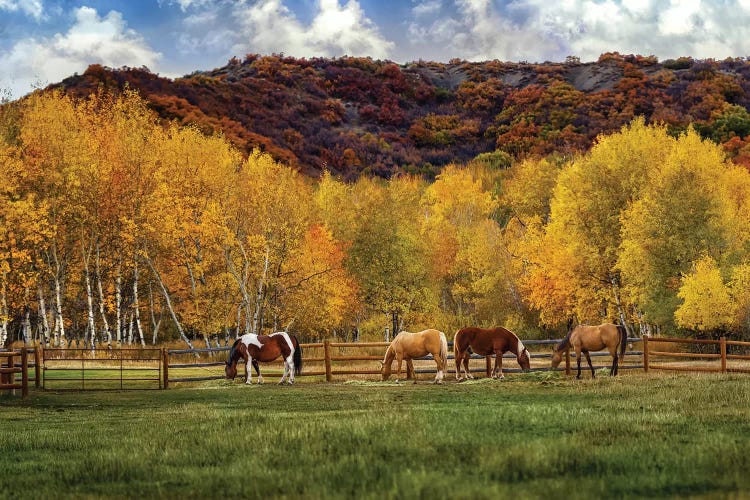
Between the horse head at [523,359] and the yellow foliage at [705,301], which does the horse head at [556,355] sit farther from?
the yellow foliage at [705,301]

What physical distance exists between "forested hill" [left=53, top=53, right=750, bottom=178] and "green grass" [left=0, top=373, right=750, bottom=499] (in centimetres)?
7977

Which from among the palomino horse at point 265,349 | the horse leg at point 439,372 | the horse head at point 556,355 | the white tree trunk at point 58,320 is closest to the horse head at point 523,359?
the horse head at point 556,355

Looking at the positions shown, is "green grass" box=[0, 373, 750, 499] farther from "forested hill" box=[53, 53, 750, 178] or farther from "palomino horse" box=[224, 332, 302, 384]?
"forested hill" box=[53, 53, 750, 178]

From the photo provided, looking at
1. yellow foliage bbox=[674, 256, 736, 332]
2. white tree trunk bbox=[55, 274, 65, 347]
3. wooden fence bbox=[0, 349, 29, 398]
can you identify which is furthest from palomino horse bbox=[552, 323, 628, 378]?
white tree trunk bbox=[55, 274, 65, 347]

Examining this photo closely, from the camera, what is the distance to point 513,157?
126875 mm

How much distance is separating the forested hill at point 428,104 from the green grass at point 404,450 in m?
79.8

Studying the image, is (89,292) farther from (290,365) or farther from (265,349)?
(290,365)

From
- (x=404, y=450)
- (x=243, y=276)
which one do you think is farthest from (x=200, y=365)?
(x=404, y=450)

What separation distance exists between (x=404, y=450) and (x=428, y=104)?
539 feet

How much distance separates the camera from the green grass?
7.51 m

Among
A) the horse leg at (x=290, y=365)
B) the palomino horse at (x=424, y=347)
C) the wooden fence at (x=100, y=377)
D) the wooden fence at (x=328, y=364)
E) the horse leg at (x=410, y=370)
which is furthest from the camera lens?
the wooden fence at (x=328, y=364)

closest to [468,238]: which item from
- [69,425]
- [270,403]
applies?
[270,403]

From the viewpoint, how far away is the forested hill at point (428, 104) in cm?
10950

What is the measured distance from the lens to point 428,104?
170375 mm
